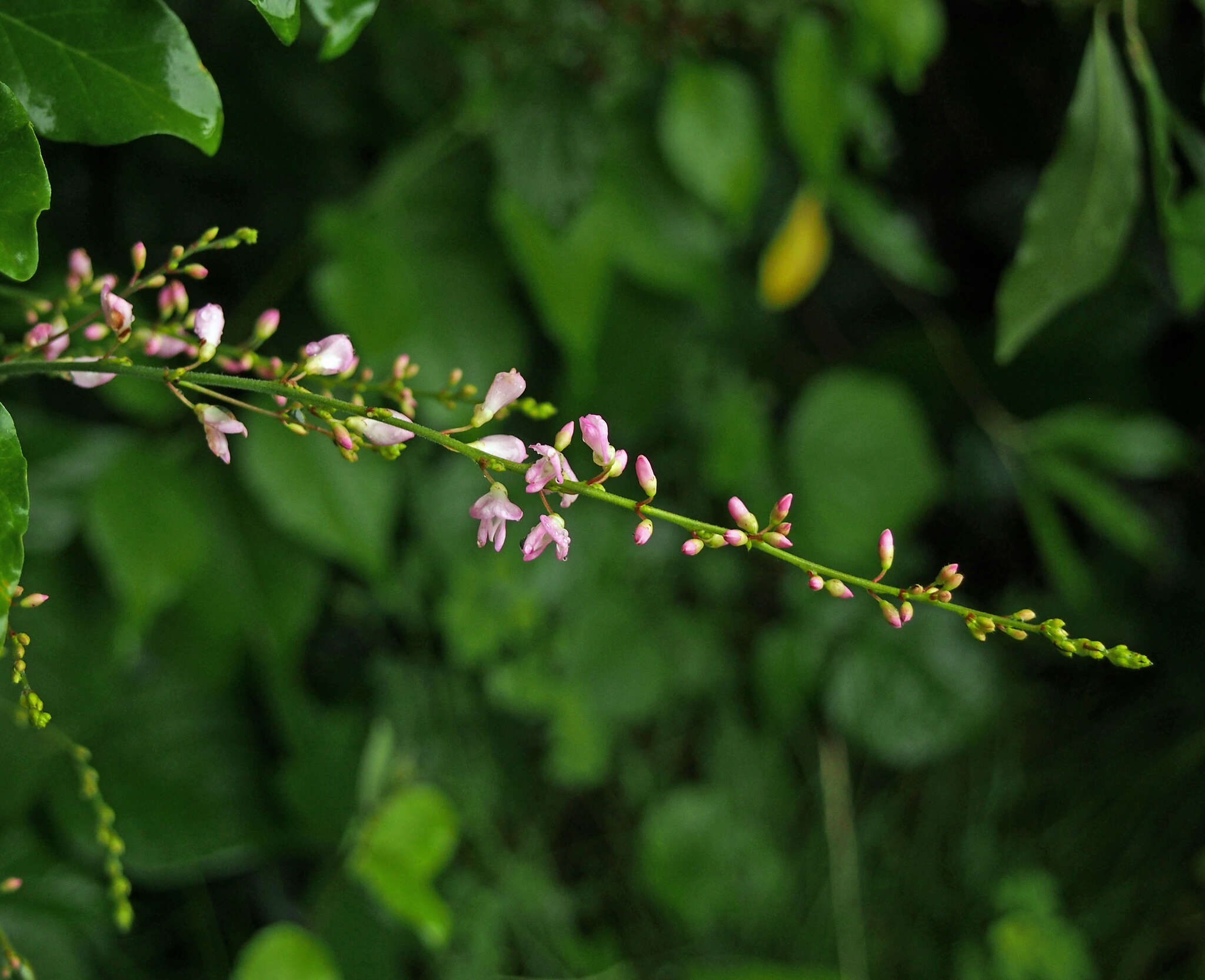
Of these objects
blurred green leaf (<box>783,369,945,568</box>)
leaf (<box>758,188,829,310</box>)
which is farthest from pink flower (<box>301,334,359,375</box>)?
blurred green leaf (<box>783,369,945,568</box>)

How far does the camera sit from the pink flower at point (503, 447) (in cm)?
26

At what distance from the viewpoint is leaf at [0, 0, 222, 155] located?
0.86 ft

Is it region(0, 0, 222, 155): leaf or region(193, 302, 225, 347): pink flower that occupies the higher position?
region(0, 0, 222, 155): leaf

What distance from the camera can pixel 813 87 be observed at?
2.49 ft

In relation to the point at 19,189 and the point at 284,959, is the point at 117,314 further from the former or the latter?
the point at 284,959

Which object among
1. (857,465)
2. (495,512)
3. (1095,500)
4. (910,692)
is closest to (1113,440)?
(1095,500)

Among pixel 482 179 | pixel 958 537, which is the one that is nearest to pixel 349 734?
pixel 482 179

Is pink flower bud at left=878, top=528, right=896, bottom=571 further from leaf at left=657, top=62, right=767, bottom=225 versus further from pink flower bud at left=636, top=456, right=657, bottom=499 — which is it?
leaf at left=657, top=62, right=767, bottom=225

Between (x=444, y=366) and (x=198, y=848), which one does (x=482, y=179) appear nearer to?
(x=444, y=366)

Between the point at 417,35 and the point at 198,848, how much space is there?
671mm

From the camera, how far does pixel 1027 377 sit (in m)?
1.12

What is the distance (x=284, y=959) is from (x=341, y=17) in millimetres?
649

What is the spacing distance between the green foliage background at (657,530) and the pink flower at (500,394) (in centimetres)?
13

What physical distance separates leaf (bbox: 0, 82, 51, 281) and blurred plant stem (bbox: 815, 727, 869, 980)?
46.1 inches
